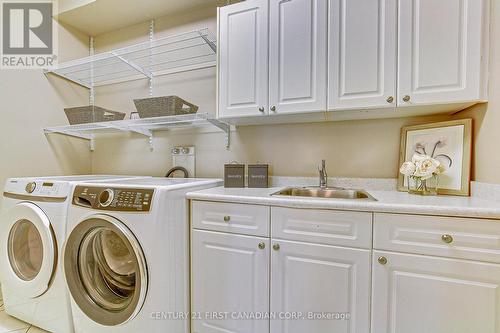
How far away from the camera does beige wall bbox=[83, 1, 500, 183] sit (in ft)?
3.89

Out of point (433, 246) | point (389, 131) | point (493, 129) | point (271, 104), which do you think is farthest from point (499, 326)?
point (271, 104)

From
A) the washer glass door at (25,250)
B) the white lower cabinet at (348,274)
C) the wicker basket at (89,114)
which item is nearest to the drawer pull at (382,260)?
the white lower cabinet at (348,274)

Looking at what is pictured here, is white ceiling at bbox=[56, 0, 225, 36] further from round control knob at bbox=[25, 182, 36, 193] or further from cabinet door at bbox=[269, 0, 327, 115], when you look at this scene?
round control knob at bbox=[25, 182, 36, 193]

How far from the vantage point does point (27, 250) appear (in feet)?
5.33

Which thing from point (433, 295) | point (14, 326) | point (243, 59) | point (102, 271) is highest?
point (243, 59)

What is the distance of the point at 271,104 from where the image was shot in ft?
4.84

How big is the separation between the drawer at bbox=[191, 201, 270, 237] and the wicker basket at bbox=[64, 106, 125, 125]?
132 centimetres

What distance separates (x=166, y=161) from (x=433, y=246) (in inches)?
78.3

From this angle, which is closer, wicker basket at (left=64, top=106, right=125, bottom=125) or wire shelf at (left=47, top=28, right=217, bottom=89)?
wire shelf at (left=47, top=28, right=217, bottom=89)

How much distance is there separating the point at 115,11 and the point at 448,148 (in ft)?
8.97

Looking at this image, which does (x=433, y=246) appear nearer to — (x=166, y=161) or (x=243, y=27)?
(x=243, y=27)

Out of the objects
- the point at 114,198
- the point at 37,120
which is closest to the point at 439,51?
the point at 114,198

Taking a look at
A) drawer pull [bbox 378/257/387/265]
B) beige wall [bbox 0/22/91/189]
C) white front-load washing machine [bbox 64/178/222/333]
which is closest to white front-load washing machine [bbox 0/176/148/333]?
white front-load washing machine [bbox 64/178/222/333]

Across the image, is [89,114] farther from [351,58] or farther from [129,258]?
[351,58]
